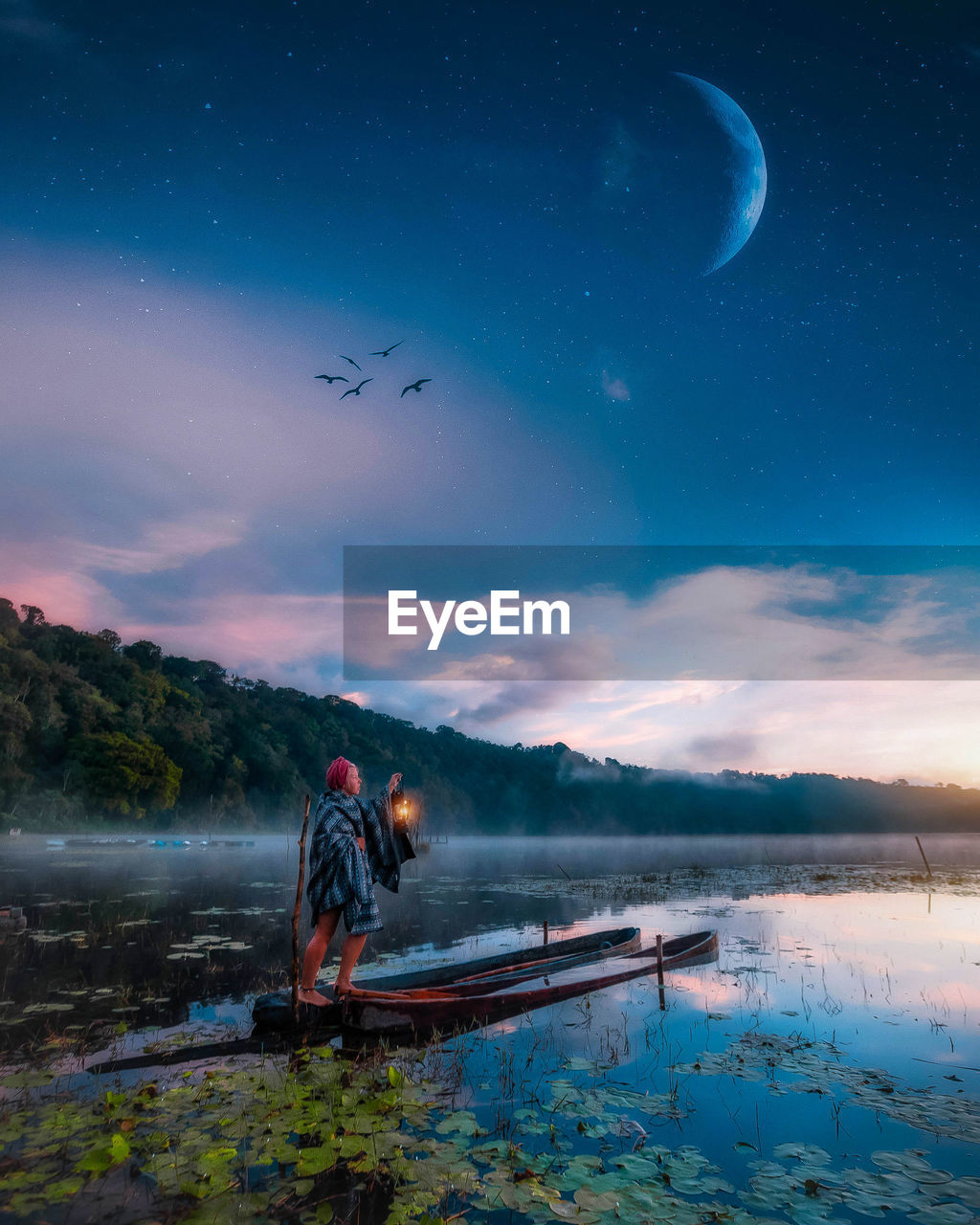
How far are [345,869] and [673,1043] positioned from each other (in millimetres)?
4563

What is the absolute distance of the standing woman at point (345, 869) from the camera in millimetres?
7180

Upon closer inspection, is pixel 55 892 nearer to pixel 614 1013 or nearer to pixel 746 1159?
pixel 614 1013

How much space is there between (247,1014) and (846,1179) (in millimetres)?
6709

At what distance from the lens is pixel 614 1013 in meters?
9.45

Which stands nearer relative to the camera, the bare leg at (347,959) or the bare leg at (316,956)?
the bare leg at (316,956)

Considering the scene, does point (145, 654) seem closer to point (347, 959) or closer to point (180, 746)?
point (180, 746)

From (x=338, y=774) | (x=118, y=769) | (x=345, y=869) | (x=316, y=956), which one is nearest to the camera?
(x=316, y=956)

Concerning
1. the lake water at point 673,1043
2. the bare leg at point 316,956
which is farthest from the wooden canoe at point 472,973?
the lake water at point 673,1043

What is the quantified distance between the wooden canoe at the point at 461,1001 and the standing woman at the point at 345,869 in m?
0.35

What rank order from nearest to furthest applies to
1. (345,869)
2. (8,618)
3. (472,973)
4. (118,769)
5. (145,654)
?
(345,869) < (472,973) < (118,769) < (8,618) < (145,654)

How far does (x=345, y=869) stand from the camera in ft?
23.8

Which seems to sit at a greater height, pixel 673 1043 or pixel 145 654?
pixel 145 654

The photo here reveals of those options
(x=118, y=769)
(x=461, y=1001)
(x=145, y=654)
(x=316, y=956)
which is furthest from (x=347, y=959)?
(x=145, y=654)

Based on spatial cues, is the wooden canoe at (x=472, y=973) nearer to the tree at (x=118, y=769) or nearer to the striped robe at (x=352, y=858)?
the striped robe at (x=352, y=858)
